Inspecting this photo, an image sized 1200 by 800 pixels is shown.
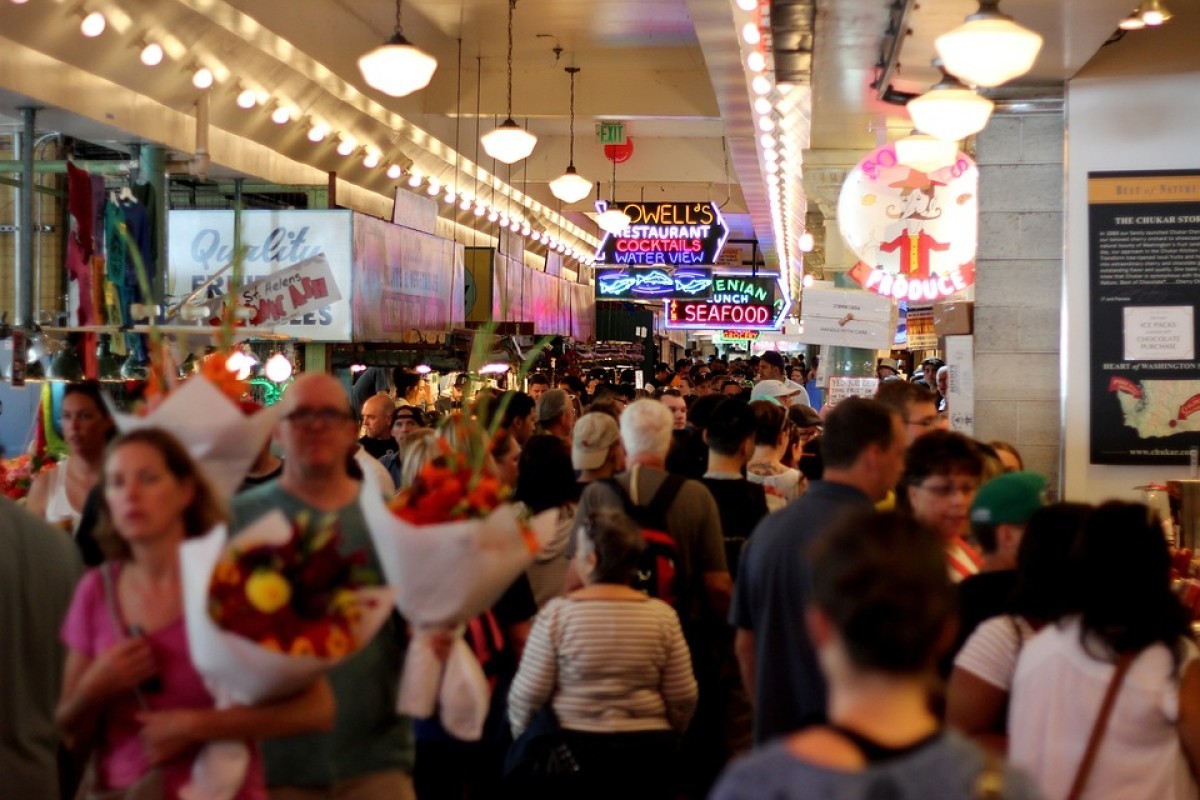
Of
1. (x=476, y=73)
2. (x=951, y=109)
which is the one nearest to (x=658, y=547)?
(x=951, y=109)

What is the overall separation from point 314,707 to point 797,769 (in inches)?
61.0

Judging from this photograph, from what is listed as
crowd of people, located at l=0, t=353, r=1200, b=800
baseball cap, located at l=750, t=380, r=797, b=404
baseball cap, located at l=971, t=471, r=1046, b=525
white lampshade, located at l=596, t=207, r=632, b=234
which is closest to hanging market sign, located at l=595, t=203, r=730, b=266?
white lampshade, located at l=596, t=207, r=632, b=234

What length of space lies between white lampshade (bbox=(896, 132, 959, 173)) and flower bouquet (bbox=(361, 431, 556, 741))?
572 cm

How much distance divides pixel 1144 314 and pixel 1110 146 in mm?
994

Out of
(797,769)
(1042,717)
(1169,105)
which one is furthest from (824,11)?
(797,769)

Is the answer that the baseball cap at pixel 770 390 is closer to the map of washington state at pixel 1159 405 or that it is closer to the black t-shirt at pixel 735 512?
the map of washington state at pixel 1159 405

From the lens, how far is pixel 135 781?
3.34 m

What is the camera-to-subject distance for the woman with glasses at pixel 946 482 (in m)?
4.87

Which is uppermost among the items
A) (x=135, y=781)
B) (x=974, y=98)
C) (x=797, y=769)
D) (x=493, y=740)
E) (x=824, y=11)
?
(x=824, y=11)

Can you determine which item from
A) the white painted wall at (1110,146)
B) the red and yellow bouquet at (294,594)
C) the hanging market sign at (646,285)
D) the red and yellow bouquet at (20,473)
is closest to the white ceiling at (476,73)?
the white painted wall at (1110,146)

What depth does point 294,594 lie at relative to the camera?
320 centimetres

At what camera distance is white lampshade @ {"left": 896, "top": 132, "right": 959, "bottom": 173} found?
8.95 metres

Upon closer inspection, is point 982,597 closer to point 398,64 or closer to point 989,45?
point 989,45

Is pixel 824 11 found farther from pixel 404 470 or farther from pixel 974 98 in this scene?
pixel 404 470
